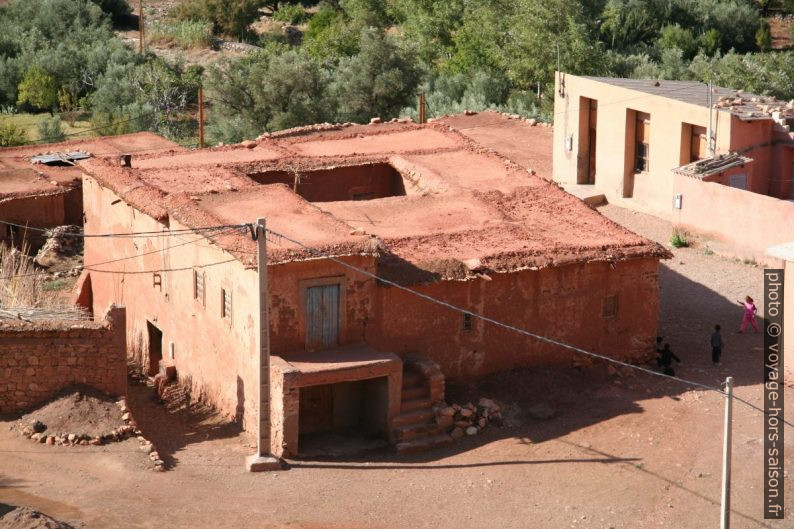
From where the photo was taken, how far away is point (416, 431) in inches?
855

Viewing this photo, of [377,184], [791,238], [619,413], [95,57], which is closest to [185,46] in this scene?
[95,57]

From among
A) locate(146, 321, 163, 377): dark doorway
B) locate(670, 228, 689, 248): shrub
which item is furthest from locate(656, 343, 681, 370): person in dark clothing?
locate(146, 321, 163, 377): dark doorway

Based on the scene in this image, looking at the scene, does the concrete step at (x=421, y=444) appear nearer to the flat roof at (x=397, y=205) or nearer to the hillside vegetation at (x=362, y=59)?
the flat roof at (x=397, y=205)

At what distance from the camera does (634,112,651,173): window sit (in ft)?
111

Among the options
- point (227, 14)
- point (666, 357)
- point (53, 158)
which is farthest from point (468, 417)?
point (227, 14)

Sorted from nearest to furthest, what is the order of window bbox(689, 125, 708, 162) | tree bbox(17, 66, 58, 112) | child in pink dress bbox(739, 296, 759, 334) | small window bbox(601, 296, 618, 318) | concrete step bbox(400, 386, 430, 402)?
concrete step bbox(400, 386, 430, 402) → small window bbox(601, 296, 618, 318) → child in pink dress bbox(739, 296, 759, 334) → window bbox(689, 125, 708, 162) → tree bbox(17, 66, 58, 112)

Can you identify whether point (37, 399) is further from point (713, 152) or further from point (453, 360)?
point (713, 152)

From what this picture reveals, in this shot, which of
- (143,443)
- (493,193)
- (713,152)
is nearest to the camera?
(143,443)

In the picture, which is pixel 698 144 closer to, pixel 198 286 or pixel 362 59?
pixel 198 286

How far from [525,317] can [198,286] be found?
5.57 metres

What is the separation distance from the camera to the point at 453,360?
23125mm

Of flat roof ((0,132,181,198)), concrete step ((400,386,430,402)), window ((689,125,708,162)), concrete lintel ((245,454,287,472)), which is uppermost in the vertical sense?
window ((689,125,708,162))

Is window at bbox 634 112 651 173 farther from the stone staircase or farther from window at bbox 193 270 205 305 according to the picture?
window at bbox 193 270 205 305

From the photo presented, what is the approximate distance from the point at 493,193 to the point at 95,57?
27312mm
